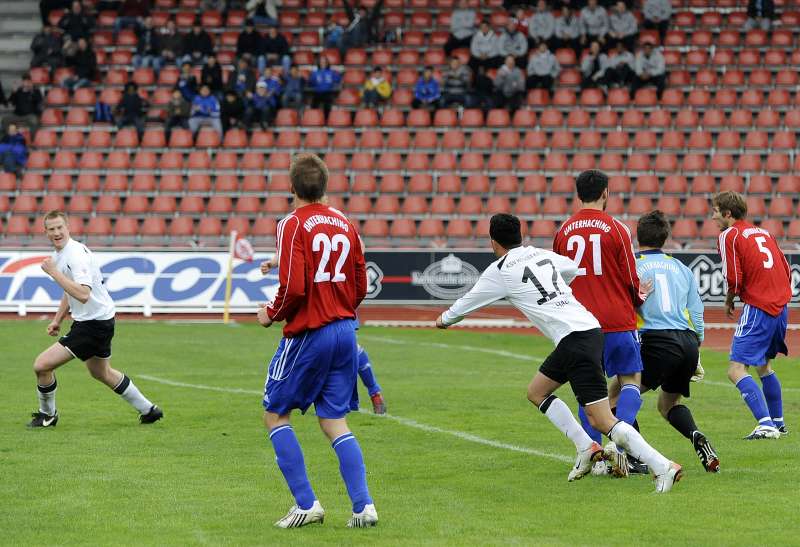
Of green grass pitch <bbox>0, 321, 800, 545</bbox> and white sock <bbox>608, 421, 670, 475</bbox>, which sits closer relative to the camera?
green grass pitch <bbox>0, 321, 800, 545</bbox>

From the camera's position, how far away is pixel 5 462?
378 inches

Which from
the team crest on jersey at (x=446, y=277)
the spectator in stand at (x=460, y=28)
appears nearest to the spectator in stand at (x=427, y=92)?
the spectator in stand at (x=460, y=28)

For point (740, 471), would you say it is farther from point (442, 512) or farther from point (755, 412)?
point (442, 512)

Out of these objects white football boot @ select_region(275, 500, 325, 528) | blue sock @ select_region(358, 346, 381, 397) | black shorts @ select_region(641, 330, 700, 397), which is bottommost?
blue sock @ select_region(358, 346, 381, 397)

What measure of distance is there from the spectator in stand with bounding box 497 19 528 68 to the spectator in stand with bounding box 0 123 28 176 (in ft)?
38.4

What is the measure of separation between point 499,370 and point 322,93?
16.0 meters

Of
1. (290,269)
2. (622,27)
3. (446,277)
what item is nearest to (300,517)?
(290,269)

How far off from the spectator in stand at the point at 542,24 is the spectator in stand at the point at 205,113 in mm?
8002

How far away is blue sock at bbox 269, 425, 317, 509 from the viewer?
7.16 m

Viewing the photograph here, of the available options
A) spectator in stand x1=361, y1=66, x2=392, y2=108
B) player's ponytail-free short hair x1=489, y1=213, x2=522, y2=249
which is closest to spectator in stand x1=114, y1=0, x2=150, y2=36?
spectator in stand x1=361, y1=66, x2=392, y2=108

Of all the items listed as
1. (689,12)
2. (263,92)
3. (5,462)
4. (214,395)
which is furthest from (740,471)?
(689,12)

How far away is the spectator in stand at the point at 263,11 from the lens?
1334 inches

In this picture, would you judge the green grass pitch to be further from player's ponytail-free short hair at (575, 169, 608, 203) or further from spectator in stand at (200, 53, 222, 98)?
spectator in stand at (200, 53, 222, 98)

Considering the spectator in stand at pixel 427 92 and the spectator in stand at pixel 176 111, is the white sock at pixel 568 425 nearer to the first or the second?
the spectator in stand at pixel 427 92
